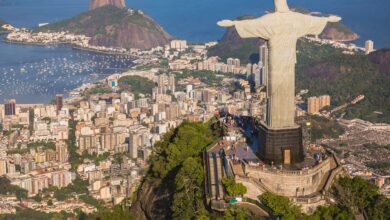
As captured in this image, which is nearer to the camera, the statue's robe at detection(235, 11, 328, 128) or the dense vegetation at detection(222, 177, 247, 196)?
the dense vegetation at detection(222, 177, 247, 196)

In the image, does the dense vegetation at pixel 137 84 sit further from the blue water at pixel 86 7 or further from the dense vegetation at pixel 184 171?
the dense vegetation at pixel 184 171

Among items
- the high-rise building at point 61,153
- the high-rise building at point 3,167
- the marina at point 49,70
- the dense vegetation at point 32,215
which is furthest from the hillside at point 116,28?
the dense vegetation at point 32,215

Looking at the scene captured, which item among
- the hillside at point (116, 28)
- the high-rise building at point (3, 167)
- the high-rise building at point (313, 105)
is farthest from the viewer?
the hillside at point (116, 28)

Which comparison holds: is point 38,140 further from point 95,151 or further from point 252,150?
point 252,150

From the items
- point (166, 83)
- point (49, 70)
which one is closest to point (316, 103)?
point (166, 83)

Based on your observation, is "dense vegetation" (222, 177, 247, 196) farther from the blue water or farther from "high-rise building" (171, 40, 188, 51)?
"high-rise building" (171, 40, 188, 51)

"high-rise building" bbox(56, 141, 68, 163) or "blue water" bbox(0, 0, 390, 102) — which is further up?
"blue water" bbox(0, 0, 390, 102)

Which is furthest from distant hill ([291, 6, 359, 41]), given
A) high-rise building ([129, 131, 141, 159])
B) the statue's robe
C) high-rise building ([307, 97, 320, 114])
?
the statue's robe
